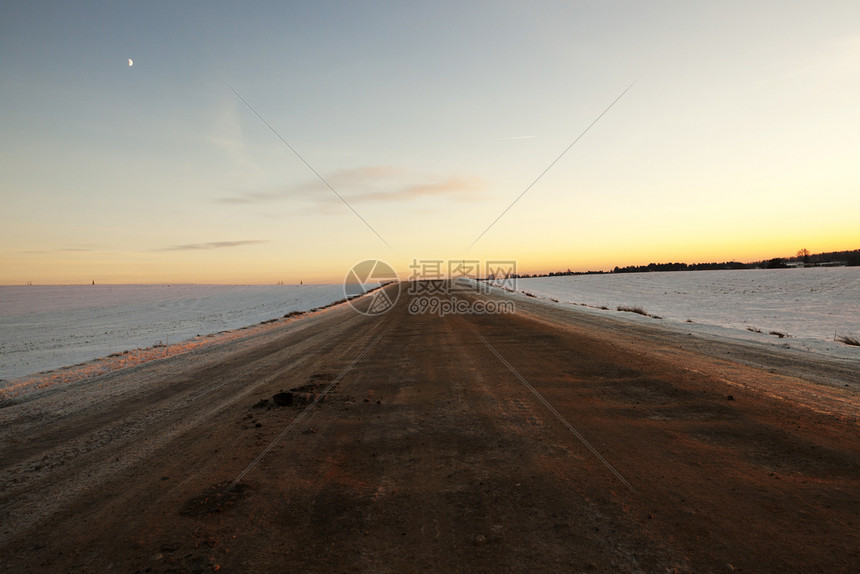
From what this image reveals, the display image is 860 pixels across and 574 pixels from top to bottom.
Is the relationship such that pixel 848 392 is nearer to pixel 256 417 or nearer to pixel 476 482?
pixel 476 482

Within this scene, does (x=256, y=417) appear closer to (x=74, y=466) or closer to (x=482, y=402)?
(x=74, y=466)

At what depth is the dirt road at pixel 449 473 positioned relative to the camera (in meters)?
2.93

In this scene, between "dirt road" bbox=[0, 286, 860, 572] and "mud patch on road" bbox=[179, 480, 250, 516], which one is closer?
"dirt road" bbox=[0, 286, 860, 572]

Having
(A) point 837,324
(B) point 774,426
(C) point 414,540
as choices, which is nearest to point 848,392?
(B) point 774,426

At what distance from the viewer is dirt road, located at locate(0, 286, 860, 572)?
2.93 meters

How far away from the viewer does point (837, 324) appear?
1836 centimetres

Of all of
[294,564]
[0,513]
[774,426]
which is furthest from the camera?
[774,426]

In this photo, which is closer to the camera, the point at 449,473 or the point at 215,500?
the point at 215,500

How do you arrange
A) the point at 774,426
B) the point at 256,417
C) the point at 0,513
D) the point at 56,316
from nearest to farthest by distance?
the point at 0,513 < the point at 774,426 < the point at 256,417 < the point at 56,316

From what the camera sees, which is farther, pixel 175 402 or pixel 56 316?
pixel 56 316

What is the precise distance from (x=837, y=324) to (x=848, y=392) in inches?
661

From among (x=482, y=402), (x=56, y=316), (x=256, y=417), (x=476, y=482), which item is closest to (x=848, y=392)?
(x=482, y=402)

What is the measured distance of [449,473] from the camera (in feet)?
13.5

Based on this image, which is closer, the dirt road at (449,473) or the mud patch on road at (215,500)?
the dirt road at (449,473)
